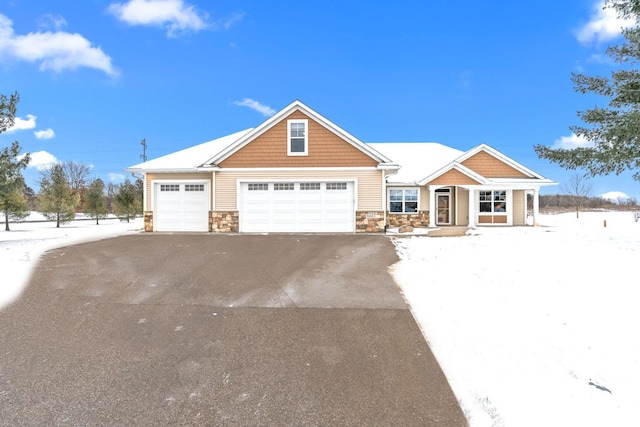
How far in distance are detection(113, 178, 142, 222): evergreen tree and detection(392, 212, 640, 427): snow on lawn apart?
33835mm

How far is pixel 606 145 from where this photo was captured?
11.6m

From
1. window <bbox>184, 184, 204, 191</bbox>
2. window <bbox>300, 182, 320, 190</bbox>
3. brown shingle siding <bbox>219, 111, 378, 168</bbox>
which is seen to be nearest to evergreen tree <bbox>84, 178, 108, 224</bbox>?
window <bbox>184, 184, 204, 191</bbox>

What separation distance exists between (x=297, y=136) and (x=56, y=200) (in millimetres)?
23241

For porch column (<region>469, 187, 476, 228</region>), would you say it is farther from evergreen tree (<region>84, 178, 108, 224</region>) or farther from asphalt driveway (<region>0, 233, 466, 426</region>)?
evergreen tree (<region>84, 178, 108, 224</region>)

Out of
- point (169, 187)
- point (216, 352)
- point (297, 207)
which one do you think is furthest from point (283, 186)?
point (216, 352)

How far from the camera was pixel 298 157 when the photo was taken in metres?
15.4

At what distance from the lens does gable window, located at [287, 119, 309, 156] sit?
15.4m

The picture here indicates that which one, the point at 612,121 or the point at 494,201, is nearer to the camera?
the point at 612,121

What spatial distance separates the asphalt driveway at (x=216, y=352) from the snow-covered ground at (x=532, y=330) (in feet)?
1.15

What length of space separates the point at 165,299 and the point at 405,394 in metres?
4.31

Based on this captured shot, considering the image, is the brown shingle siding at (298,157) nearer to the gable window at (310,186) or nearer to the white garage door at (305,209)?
the gable window at (310,186)

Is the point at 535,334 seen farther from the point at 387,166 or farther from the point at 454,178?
the point at 454,178

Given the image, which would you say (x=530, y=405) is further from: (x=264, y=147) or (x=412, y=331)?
(x=264, y=147)

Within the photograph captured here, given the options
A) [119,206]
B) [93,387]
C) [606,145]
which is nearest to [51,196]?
[119,206]
